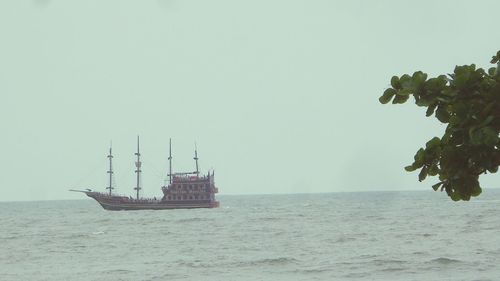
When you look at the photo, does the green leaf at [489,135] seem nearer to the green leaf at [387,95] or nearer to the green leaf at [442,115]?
the green leaf at [442,115]

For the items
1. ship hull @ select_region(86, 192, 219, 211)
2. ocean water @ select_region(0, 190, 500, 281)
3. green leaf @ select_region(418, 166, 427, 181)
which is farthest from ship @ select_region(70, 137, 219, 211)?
green leaf @ select_region(418, 166, 427, 181)

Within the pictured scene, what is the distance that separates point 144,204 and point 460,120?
394ft

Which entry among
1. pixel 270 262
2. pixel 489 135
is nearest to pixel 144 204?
pixel 270 262

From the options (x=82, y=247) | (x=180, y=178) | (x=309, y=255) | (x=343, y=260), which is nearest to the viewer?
(x=343, y=260)

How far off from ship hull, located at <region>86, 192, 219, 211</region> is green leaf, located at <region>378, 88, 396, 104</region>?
374ft

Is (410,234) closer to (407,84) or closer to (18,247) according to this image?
(18,247)

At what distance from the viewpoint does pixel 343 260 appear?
1375 inches

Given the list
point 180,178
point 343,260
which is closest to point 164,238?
point 343,260

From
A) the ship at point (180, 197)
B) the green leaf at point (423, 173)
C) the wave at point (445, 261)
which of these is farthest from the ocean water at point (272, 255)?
the ship at point (180, 197)

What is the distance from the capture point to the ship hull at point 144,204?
4663 inches

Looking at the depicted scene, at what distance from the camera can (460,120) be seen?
411 cm

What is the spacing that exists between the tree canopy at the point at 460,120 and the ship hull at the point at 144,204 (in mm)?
113888

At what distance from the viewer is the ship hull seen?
389 feet

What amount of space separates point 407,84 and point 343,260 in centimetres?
3140
